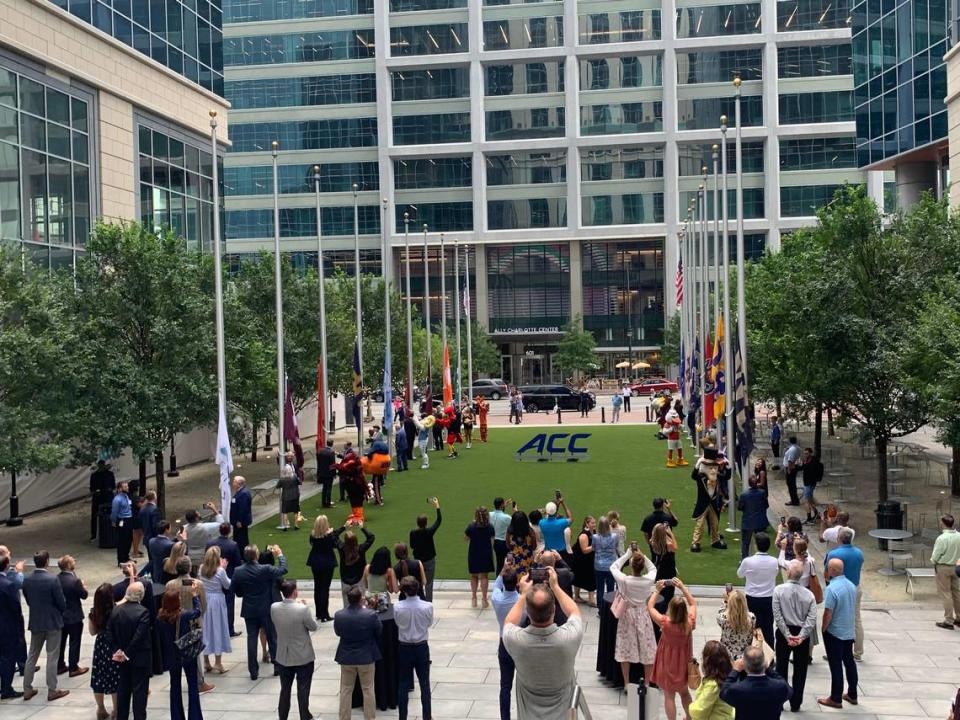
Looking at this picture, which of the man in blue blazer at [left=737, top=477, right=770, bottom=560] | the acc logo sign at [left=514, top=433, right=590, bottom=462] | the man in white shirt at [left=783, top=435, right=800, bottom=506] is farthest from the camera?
the acc logo sign at [left=514, top=433, right=590, bottom=462]

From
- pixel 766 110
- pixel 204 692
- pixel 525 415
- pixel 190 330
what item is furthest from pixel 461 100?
pixel 204 692

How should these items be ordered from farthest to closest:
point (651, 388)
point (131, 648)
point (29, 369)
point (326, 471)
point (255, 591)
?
point (651, 388), point (326, 471), point (29, 369), point (255, 591), point (131, 648)

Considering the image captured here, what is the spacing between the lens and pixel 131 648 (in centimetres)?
1053

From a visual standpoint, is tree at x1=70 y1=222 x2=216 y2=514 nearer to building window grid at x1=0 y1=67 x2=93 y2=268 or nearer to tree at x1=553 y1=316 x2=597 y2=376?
building window grid at x1=0 y1=67 x2=93 y2=268

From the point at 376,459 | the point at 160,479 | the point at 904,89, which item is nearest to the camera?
the point at 160,479

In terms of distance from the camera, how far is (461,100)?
85125 millimetres

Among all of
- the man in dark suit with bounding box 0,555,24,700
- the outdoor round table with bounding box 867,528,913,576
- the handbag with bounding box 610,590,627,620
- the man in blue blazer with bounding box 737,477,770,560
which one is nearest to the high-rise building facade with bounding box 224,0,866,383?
the outdoor round table with bounding box 867,528,913,576

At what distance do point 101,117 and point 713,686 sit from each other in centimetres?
3017

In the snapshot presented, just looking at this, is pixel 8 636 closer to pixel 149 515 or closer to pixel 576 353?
pixel 149 515

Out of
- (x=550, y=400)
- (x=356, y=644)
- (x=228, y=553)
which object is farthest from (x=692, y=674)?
(x=550, y=400)

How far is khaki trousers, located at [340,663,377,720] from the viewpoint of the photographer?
10562 millimetres

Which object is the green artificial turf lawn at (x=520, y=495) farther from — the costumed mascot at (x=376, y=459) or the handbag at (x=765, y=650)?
the handbag at (x=765, y=650)

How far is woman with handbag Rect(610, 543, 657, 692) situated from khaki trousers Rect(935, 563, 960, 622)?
6139mm

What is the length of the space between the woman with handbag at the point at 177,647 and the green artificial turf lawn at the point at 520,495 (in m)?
7.69
